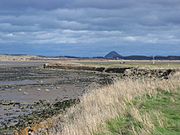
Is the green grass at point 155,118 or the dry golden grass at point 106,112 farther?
the dry golden grass at point 106,112

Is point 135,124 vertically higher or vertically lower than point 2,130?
higher

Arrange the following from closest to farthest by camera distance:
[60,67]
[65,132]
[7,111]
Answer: [65,132]
[7,111]
[60,67]

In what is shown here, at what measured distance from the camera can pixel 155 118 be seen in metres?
14.3

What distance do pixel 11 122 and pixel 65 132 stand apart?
963 cm

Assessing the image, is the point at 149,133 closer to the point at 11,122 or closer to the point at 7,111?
the point at 11,122

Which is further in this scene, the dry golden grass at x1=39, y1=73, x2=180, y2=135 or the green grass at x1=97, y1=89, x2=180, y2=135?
the dry golden grass at x1=39, y1=73, x2=180, y2=135

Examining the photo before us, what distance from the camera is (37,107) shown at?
29.6 metres

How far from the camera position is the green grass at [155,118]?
12903 mm

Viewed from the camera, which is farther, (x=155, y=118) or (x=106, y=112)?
(x=106, y=112)

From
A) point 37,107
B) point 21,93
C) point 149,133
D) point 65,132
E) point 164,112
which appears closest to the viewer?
point 149,133

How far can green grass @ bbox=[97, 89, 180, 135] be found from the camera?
12903mm

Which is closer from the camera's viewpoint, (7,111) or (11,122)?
(11,122)

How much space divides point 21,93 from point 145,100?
79.5 feet

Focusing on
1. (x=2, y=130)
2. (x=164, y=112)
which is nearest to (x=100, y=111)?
(x=164, y=112)
